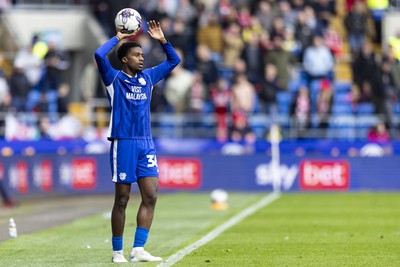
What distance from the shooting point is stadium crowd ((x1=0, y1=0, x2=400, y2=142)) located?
30500mm

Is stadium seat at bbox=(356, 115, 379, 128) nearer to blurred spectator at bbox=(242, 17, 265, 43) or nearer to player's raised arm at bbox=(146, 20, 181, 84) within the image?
blurred spectator at bbox=(242, 17, 265, 43)

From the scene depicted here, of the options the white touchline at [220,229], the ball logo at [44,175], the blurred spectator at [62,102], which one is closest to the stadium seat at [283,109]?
the white touchline at [220,229]

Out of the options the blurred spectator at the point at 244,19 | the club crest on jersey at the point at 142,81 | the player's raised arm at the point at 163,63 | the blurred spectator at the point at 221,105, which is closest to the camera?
the club crest on jersey at the point at 142,81

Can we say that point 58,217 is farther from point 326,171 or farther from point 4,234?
point 326,171

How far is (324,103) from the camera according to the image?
30781 millimetres

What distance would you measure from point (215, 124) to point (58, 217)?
9958 mm

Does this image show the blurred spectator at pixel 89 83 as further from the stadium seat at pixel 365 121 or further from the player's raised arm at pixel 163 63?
the player's raised arm at pixel 163 63

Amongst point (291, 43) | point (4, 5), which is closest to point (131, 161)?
point (291, 43)

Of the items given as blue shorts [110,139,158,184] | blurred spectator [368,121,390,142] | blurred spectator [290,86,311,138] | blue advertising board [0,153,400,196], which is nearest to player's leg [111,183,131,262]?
blue shorts [110,139,158,184]

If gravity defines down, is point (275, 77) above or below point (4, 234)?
above

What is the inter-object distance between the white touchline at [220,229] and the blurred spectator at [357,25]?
785 cm

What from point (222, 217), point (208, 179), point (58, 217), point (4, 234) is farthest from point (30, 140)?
point (4, 234)

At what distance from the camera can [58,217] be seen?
21.2 m

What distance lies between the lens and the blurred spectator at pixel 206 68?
3147 centimetres
